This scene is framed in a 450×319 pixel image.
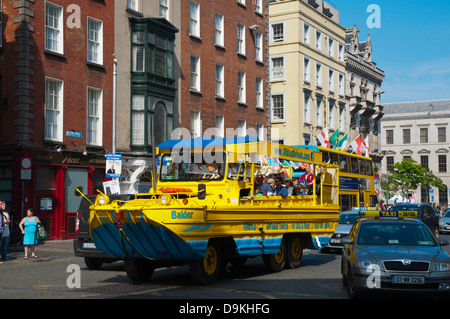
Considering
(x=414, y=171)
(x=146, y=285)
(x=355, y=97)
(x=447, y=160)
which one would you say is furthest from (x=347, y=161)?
(x=447, y=160)

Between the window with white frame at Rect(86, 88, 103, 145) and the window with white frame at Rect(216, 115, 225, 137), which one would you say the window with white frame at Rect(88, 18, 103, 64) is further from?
the window with white frame at Rect(216, 115, 225, 137)

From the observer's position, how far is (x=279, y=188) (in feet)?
51.6

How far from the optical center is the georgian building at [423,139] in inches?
3839

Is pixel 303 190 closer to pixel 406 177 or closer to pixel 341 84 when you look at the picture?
pixel 341 84

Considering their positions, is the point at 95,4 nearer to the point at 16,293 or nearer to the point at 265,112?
the point at 265,112

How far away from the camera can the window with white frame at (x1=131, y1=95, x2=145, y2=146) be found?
3066cm

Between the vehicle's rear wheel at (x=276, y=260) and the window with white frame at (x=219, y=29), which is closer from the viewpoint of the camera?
the vehicle's rear wheel at (x=276, y=260)

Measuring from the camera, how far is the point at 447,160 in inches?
3819

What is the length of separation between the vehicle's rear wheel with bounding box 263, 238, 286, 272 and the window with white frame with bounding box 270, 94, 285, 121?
3567 centimetres

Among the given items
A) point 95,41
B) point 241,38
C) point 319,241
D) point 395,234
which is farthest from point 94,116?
point 395,234

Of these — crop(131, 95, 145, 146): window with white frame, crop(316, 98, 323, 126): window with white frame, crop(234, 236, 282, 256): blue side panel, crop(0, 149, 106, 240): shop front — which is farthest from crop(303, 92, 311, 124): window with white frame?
crop(234, 236, 282, 256): blue side panel

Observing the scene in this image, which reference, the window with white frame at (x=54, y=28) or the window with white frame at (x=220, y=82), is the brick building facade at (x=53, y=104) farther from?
the window with white frame at (x=220, y=82)

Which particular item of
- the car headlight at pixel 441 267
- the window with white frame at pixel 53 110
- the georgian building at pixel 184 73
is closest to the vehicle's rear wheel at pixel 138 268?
the car headlight at pixel 441 267

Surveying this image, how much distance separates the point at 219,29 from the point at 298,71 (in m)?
14.3
